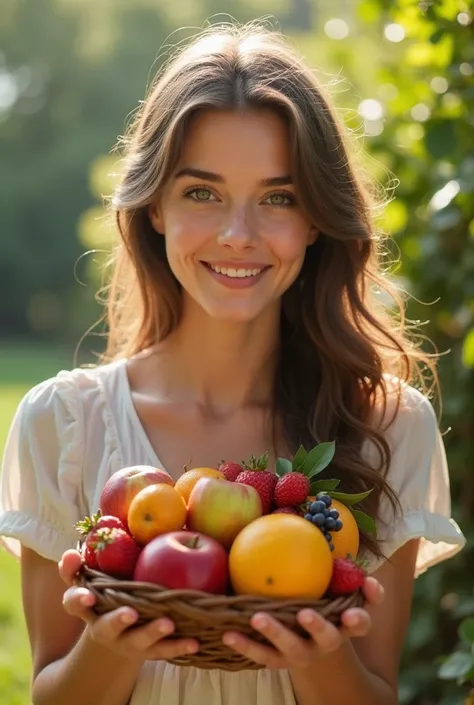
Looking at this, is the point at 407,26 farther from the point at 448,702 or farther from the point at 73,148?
the point at 73,148

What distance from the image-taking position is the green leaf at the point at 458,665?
2885mm

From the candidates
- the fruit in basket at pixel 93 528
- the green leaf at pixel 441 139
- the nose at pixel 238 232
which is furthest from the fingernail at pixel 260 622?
the green leaf at pixel 441 139

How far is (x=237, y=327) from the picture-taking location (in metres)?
3.10

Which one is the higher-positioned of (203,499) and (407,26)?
(407,26)

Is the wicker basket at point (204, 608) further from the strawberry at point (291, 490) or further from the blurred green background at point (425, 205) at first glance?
the blurred green background at point (425, 205)

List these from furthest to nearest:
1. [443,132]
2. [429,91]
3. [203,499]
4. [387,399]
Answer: [429,91]
[443,132]
[387,399]
[203,499]

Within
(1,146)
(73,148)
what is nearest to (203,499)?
(73,148)

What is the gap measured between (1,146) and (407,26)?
41.8m

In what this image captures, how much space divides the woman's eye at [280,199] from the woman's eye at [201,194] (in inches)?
5.3

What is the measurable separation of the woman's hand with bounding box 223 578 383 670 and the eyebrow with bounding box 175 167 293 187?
3.57 ft

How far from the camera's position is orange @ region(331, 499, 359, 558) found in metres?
2.29

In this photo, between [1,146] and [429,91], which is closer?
[429,91]

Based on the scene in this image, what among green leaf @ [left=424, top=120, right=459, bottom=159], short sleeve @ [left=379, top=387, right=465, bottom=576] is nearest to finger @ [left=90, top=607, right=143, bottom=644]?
short sleeve @ [left=379, top=387, right=465, bottom=576]

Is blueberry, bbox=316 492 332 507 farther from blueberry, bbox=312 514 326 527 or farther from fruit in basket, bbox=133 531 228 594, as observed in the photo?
fruit in basket, bbox=133 531 228 594
